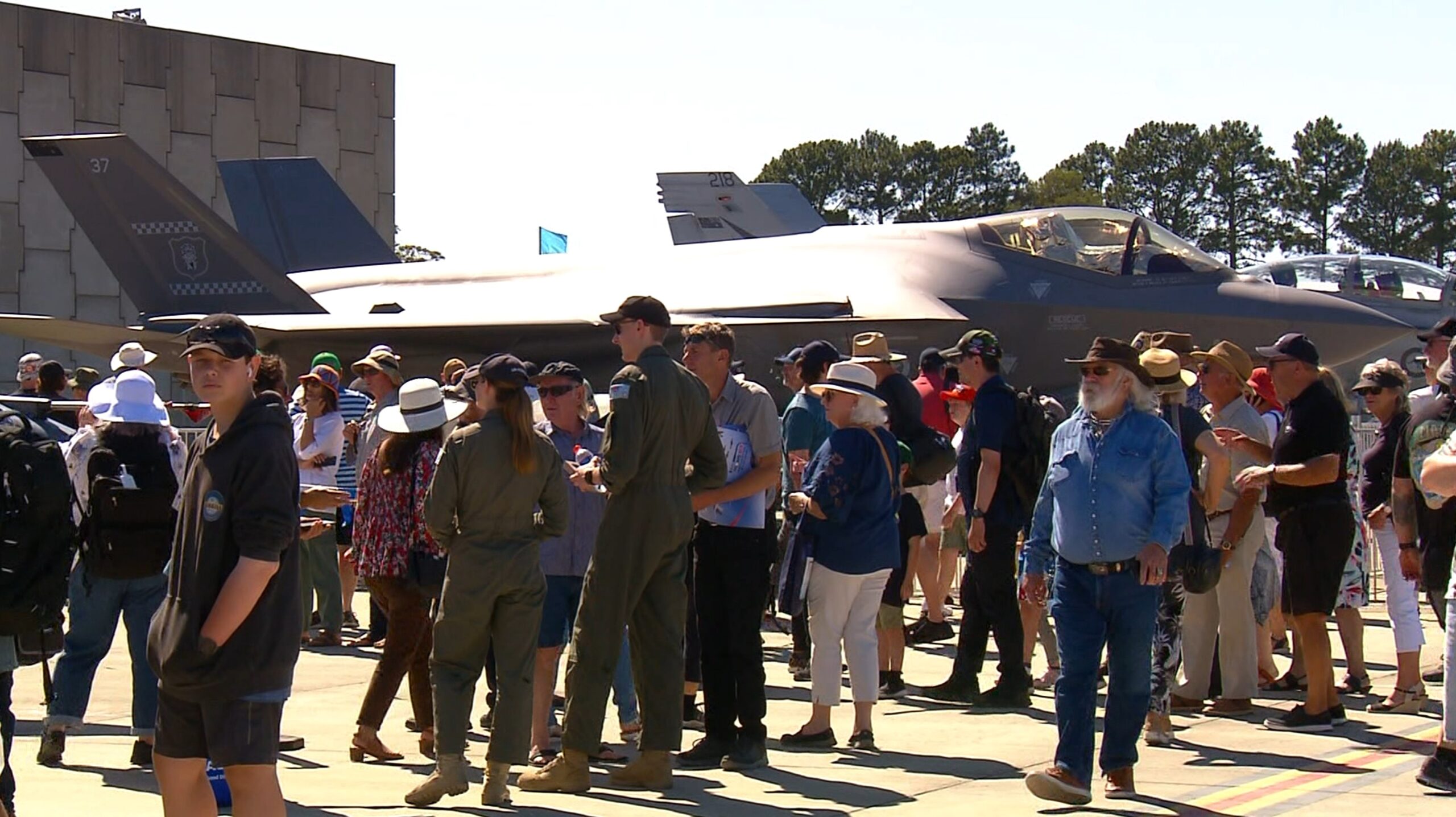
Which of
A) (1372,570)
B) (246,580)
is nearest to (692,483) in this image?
(246,580)

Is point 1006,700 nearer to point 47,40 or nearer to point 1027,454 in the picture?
point 1027,454

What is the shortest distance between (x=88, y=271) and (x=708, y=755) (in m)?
44.1

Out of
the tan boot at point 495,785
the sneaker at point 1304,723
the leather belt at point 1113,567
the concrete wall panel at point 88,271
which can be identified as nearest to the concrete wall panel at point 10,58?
the concrete wall panel at point 88,271

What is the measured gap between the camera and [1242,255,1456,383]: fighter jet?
21406mm

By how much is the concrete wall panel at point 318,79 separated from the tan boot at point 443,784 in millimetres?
47653

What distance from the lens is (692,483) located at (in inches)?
270

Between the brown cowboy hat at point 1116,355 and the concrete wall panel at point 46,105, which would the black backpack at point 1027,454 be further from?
the concrete wall panel at point 46,105

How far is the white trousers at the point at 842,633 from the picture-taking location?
7.48 metres

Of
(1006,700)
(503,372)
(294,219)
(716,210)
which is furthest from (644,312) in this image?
(716,210)

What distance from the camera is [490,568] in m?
6.22

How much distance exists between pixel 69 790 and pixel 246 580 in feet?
8.50

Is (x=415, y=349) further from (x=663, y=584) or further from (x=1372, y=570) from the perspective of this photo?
(x=663, y=584)

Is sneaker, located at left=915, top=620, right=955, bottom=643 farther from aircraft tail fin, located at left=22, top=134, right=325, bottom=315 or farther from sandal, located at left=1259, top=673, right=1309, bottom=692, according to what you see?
aircraft tail fin, located at left=22, top=134, right=325, bottom=315

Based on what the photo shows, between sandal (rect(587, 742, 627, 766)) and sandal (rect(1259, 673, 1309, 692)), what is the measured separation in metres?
4.13
